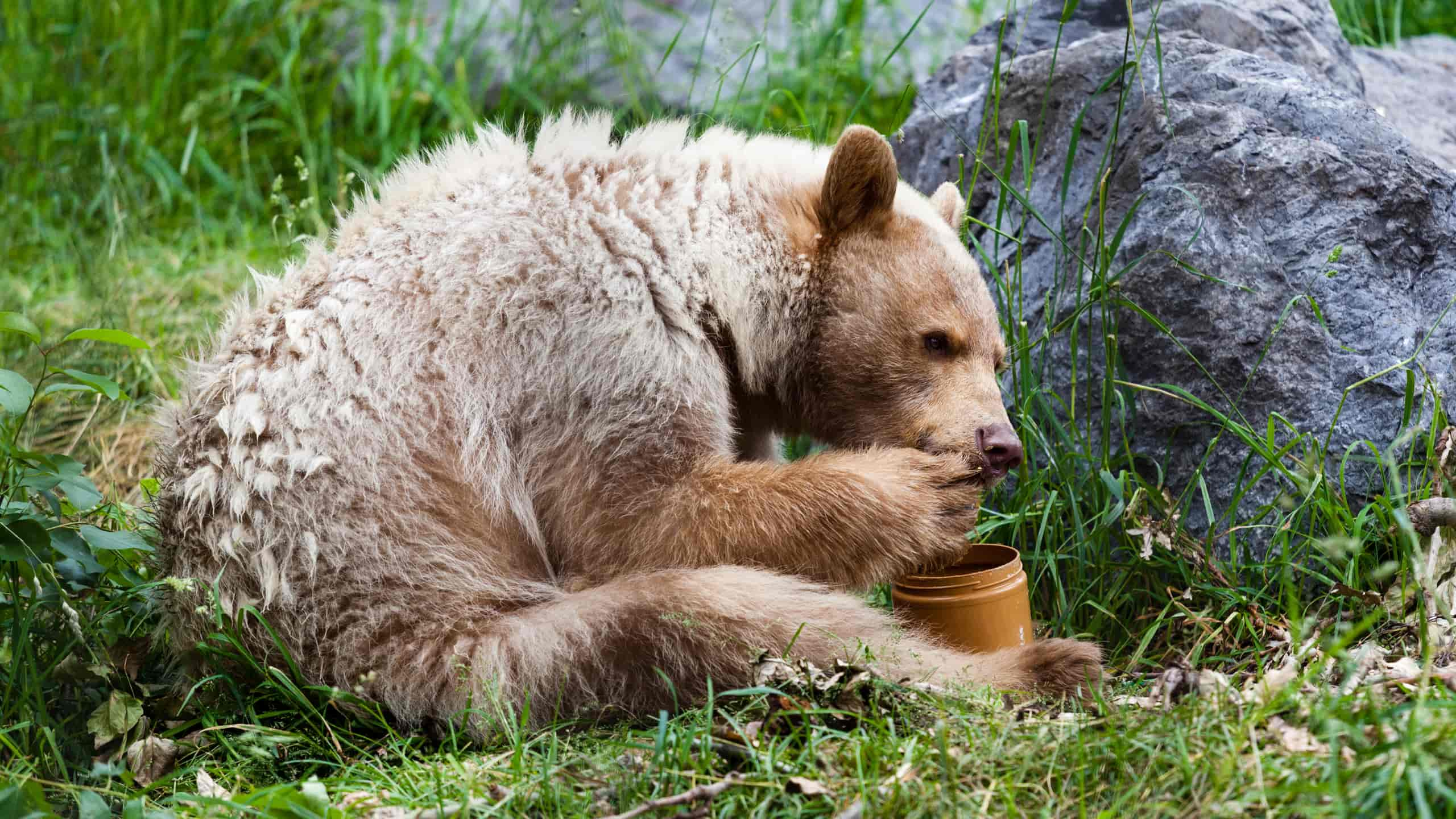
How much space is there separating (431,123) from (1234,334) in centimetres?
498

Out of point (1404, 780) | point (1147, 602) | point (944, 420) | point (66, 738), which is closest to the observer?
point (1404, 780)

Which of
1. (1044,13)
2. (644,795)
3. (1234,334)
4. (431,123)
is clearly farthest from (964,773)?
(431,123)

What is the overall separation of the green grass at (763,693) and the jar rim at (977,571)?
0.99ft

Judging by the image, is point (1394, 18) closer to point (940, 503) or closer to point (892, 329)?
point (892, 329)

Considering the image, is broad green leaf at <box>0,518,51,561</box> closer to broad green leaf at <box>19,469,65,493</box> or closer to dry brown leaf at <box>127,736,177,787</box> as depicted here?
broad green leaf at <box>19,469,65,493</box>

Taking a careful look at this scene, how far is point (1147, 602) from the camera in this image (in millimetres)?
3906

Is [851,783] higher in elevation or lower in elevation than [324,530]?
lower

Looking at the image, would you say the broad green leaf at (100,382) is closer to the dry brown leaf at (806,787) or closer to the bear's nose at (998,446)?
the dry brown leaf at (806,787)

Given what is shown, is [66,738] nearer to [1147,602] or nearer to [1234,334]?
[1147,602]

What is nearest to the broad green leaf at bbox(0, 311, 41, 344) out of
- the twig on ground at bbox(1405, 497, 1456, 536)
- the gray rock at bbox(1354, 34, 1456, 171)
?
the twig on ground at bbox(1405, 497, 1456, 536)

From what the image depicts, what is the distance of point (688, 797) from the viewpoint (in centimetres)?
248

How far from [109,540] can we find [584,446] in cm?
130

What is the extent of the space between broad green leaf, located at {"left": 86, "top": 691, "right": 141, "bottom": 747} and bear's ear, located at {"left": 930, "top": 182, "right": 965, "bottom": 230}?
2.78 metres

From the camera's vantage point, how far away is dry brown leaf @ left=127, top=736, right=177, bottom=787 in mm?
3100
